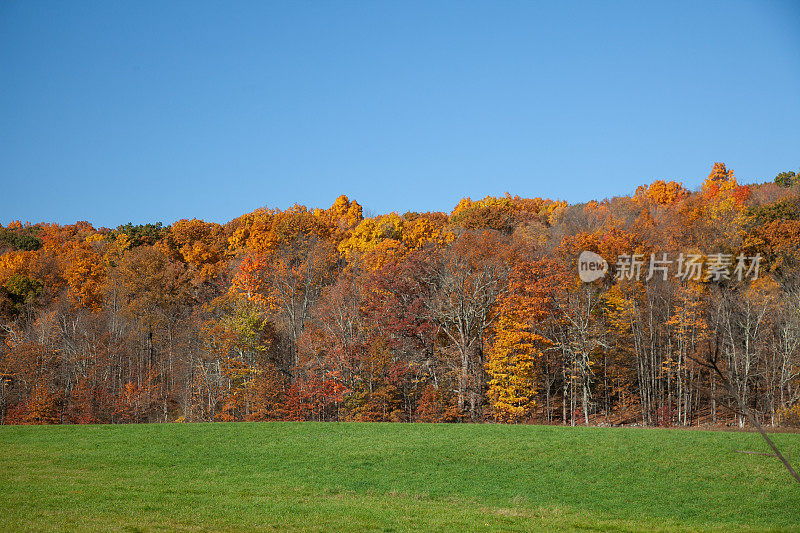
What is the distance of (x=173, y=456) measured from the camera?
2319cm

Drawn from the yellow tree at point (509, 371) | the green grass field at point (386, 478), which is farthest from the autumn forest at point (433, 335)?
the green grass field at point (386, 478)

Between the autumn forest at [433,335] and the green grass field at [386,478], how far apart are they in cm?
972

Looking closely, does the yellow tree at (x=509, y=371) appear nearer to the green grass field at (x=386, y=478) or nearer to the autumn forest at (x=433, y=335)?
the autumn forest at (x=433, y=335)

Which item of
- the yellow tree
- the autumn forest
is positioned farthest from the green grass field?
the autumn forest

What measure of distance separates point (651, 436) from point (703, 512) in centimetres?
1066

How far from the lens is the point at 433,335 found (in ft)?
140

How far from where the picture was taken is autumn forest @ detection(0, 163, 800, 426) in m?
39.6

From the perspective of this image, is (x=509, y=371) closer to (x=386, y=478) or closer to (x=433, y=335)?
(x=433, y=335)

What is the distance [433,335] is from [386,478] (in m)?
22.3

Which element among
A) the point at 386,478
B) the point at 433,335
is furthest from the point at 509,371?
the point at 386,478

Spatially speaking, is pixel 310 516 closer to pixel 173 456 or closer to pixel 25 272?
pixel 173 456

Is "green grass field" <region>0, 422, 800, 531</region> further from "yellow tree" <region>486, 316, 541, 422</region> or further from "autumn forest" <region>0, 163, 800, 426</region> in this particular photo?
"autumn forest" <region>0, 163, 800, 426</region>

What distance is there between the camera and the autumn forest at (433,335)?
39.6 meters

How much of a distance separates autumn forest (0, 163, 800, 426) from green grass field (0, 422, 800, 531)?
972 cm
